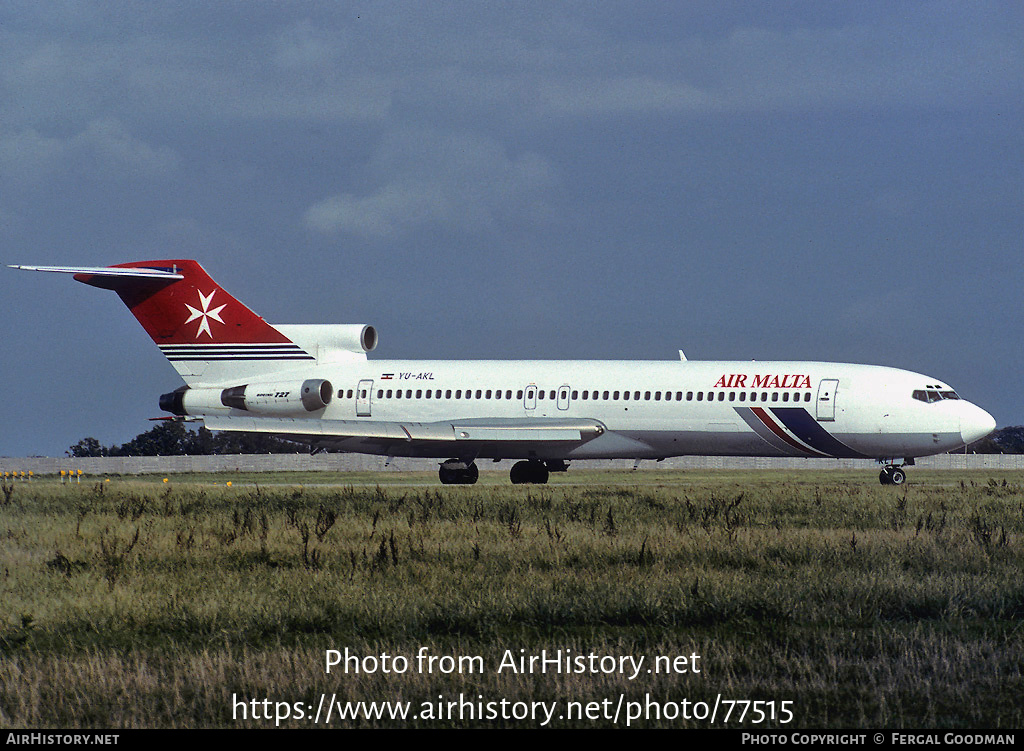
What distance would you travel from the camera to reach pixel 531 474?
43.9m

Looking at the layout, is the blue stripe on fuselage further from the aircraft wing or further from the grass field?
the grass field

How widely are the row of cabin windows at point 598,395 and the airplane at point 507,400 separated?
0.04 m

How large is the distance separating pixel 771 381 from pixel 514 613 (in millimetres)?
27565

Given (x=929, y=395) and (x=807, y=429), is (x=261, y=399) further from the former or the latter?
(x=929, y=395)

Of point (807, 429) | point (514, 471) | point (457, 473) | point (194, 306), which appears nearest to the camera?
point (807, 429)

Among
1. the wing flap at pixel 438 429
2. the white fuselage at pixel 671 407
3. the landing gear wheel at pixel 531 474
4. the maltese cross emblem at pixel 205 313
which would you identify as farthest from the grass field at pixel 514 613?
the maltese cross emblem at pixel 205 313

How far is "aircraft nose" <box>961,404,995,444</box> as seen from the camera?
38.2 m

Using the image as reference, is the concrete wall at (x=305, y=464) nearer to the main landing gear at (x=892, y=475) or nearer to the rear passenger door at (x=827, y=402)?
the main landing gear at (x=892, y=475)

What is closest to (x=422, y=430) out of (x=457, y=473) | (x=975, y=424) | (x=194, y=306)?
(x=457, y=473)

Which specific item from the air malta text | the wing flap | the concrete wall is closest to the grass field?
the air malta text

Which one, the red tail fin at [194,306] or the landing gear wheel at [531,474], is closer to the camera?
the landing gear wheel at [531,474]

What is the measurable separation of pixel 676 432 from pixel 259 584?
26.0 meters

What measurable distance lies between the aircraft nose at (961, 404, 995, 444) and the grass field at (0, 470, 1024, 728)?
15.6 meters

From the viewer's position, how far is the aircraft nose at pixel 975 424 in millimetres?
38156
